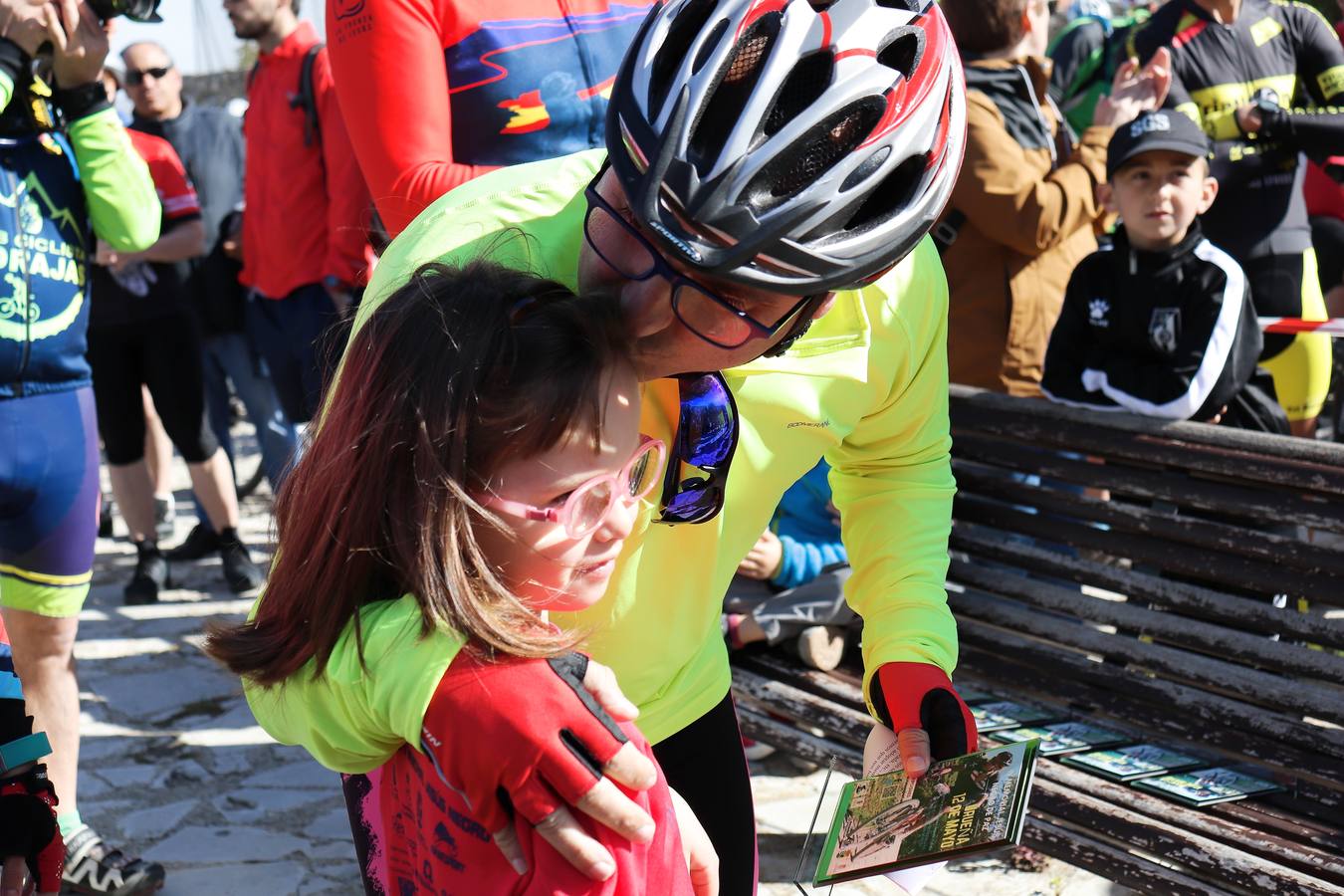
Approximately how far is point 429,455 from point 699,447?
0.45m

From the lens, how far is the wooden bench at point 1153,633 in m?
2.89

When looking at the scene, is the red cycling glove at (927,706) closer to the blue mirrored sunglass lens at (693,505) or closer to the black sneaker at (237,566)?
the blue mirrored sunglass lens at (693,505)

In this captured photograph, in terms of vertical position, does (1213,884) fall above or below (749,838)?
below

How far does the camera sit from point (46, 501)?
334 centimetres

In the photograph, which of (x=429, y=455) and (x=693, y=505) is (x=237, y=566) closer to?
(x=693, y=505)

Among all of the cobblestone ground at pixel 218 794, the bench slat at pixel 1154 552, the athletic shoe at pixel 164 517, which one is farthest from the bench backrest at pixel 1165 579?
the athletic shoe at pixel 164 517

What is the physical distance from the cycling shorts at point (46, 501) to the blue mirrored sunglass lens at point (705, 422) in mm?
2196

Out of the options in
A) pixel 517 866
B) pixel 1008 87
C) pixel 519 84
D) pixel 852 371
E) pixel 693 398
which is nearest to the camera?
pixel 517 866

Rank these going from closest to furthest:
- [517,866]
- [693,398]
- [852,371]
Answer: [517,866]
[693,398]
[852,371]

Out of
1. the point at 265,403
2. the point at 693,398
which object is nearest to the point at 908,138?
the point at 693,398

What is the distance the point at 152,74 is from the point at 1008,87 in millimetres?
4211

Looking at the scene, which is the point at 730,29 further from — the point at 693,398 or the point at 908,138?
the point at 693,398

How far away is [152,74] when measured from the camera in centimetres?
651

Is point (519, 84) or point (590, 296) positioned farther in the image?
point (519, 84)
